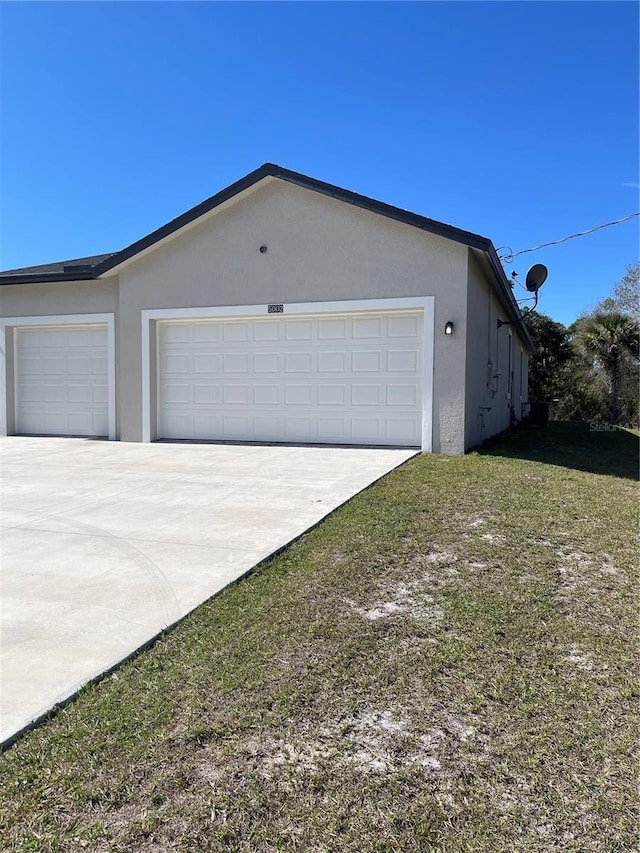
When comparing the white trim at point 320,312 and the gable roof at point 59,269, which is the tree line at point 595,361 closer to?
the white trim at point 320,312

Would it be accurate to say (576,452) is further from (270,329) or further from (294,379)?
(270,329)

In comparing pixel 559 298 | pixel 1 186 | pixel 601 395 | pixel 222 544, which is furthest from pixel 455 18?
pixel 601 395

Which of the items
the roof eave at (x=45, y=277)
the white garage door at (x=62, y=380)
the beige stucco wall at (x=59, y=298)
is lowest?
the white garage door at (x=62, y=380)

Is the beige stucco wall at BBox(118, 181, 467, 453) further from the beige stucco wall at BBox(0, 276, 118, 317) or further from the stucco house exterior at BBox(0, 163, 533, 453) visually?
the beige stucco wall at BBox(0, 276, 118, 317)

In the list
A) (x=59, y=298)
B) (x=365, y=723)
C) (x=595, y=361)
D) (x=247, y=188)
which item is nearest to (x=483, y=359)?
(x=247, y=188)

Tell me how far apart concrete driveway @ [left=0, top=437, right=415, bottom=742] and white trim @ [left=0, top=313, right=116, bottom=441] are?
2900 mm

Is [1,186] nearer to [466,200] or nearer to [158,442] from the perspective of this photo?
[158,442]

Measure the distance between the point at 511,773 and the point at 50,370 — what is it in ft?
42.8

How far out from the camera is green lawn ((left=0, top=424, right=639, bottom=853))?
171 centimetres

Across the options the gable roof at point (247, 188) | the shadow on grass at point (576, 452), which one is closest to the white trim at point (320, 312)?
the gable roof at point (247, 188)

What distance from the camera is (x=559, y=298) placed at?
27078 millimetres

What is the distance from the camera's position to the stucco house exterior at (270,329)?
955 centimetres

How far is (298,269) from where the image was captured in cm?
1021

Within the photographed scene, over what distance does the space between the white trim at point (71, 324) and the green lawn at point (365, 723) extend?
9071 millimetres
